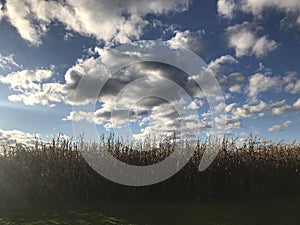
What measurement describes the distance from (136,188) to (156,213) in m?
1.59

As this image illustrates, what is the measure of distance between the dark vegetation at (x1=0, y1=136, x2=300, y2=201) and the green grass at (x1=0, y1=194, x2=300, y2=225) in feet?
1.75

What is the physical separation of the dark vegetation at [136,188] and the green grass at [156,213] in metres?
0.53

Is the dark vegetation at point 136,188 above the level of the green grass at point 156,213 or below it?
above

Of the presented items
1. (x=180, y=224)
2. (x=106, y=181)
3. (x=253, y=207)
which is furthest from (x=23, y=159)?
(x=253, y=207)

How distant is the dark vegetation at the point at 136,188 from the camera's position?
8695mm

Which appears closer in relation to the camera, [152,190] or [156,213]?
[156,213]

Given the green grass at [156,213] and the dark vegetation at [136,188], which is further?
the dark vegetation at [136,188]

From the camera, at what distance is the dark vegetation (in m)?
8.70

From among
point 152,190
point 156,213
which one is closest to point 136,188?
point 152,190

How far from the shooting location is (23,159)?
952 centimetres

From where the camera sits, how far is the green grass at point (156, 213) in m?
6.64

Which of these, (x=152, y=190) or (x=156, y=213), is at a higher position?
→ (x=152, y=190)

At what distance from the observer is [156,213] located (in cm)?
714

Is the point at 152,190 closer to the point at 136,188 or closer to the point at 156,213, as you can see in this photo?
the point at 136,188
